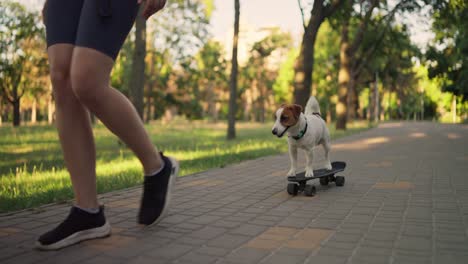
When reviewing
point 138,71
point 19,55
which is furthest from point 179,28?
point 138,71

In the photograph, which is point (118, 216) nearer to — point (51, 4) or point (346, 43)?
point (51, 4)

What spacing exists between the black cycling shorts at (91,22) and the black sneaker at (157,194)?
36.0 inches

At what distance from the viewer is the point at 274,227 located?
387 centimetres

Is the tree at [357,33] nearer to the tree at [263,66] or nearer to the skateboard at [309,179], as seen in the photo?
the skateboard at [309,179]

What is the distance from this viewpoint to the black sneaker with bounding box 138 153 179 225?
3.50 m

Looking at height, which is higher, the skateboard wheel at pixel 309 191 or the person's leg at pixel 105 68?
the person's leg at pixel 105 68

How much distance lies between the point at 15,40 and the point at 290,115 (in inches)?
1412

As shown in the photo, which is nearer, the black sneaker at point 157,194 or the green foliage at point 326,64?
the black sneaker at point 157,194

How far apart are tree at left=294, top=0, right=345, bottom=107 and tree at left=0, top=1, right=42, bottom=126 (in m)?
24.5

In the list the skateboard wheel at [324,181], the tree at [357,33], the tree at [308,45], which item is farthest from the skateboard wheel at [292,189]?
the tree at [357,33]

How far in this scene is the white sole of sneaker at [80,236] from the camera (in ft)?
10.1

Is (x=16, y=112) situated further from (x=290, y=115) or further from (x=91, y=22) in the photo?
(x=91, y=22)

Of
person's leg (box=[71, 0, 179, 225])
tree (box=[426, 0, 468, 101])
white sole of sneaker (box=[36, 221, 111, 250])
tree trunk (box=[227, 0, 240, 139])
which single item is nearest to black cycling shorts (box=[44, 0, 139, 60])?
person's leg (box=[71, 0, 179, 225])

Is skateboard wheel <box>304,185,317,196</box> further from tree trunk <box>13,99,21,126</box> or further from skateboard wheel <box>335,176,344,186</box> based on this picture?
tree trunk <box>13,99,21,126</box>
